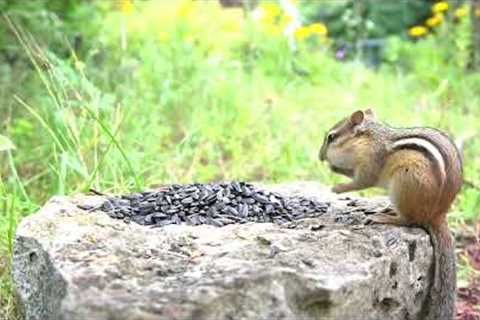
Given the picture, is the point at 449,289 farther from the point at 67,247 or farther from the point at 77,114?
the point at 77,114

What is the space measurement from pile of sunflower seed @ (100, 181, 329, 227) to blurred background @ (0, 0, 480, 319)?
56 centimetres

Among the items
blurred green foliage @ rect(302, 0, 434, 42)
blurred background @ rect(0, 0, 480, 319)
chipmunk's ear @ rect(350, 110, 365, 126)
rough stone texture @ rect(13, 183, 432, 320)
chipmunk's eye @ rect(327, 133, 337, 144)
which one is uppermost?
chipmunk's ear @ rect(350, 110, 365, 126)

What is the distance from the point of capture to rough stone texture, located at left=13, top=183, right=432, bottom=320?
2.92 meters

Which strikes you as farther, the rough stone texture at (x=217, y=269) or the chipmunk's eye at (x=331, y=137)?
the chipmunk's eye at (x=331, y=137)

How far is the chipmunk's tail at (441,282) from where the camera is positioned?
374cm

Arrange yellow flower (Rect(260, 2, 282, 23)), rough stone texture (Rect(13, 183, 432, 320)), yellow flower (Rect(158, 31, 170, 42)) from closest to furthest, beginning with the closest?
rough stone texture (Rect(13, 183, 432, 320)) < yellow flower (Rect(158, 31, 170, 42)) < yellow flower (Rect(260, 2, 282, 23))

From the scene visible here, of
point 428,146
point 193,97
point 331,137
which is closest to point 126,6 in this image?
point 193,97

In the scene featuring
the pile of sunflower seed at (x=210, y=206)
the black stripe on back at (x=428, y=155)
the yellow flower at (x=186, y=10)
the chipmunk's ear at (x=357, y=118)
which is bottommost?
the yellow flower at (x=186, y=10)

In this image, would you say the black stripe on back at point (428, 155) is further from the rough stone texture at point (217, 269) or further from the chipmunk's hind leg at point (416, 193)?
the rough stone texture at point (217, 269)

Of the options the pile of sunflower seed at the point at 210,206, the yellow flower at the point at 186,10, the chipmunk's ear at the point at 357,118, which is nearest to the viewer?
the pile of sunflower seed at the point at 210,206

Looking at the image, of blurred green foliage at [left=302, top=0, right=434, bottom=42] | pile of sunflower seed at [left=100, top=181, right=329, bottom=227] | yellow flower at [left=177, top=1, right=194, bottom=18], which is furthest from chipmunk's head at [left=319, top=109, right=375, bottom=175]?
blurred green foliage at [left=302, top=0, right=434, bottom=42]

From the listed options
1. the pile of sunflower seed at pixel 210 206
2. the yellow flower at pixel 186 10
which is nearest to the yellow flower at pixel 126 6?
the yellow flower at pixel 186 10

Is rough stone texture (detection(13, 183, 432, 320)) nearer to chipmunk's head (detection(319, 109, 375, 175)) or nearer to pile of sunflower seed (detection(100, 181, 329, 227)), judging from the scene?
pile of sunflower seed (detection(100, 181, 329, 227))

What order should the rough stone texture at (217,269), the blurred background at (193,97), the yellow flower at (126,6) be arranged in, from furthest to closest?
the yellow flower at (126,6) < the blurred background at (193,97) < the rough stone texture at (217,269)
